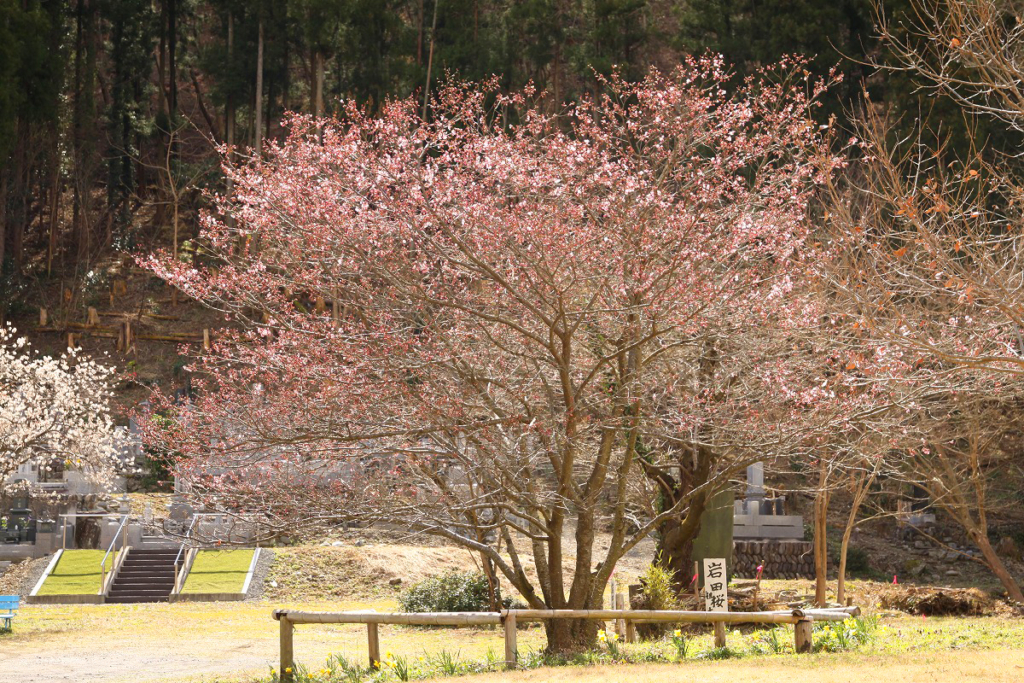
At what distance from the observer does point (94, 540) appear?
23.6 meters

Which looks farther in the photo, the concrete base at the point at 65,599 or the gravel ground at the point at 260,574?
the gravel ground at the point at 260,574

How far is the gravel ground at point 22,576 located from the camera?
20.5 m

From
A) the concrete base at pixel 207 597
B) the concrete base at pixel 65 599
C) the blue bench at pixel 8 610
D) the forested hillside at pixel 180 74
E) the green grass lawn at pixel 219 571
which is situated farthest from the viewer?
the forested hillside at pixel 180 74

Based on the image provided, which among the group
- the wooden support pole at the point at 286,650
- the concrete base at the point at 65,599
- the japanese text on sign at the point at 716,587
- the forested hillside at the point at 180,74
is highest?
the forested hillside at the point at 180,74

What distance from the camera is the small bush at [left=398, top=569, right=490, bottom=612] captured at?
1780 centimetres

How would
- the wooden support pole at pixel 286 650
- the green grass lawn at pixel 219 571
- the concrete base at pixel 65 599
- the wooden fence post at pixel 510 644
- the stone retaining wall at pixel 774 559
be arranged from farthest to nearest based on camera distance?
the stone retaining wall at pixel 774 559 < the green grass lawn at pixel 219 571 < the concrete base at pixel 65 599 < the wooden support pole at pixel 286 650 < the wooden fence post at pixel 510 644

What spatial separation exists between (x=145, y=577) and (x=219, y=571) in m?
1.53

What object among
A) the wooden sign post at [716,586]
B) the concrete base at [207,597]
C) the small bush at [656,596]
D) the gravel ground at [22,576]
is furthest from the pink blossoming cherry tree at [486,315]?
the gravel ground at [22,576]

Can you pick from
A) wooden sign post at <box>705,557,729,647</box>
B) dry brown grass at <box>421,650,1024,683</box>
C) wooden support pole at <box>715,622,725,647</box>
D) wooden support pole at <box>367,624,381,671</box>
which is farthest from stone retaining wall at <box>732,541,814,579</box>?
wooden support pole at <box>367,624,381,671</box>

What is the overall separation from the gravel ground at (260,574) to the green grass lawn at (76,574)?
3047 mm

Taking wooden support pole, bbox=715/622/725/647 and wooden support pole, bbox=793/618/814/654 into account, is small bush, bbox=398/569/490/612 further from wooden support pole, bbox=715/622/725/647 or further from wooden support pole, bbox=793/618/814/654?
wooden support pole, bbox=793/618/814/654

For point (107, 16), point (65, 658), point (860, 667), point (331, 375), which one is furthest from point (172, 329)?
point (860, 667)

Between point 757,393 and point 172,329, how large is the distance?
1166 inches

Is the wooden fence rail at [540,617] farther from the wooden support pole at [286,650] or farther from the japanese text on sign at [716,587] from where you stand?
the japanese text on sign at [716,587]
